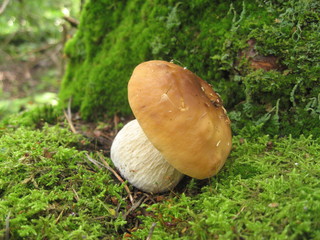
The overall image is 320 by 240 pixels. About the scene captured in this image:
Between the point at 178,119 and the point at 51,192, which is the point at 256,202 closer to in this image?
the point at 178,119

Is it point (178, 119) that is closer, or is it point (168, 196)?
point (178, 119)

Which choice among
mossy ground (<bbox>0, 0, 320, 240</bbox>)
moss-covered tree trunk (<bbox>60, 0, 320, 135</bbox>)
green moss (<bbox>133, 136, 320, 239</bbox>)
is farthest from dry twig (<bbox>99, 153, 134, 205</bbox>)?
moss-covered tree trunk (<bbox>60, 0, 320, 135</bbox>)

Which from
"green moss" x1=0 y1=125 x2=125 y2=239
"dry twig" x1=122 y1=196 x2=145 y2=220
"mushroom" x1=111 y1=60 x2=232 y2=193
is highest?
"mushroom" x1=111 y1=60 x2=232 y2=193

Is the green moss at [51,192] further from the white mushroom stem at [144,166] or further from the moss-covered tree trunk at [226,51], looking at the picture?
the moss-covered tree trunk at [226,51]

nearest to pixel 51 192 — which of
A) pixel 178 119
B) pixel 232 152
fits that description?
pixel 178 119

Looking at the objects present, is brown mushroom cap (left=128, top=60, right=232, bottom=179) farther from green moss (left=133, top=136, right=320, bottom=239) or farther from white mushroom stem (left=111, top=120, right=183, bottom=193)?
white mushroom stem (left=111, top=120, right=183, bottom=193)
